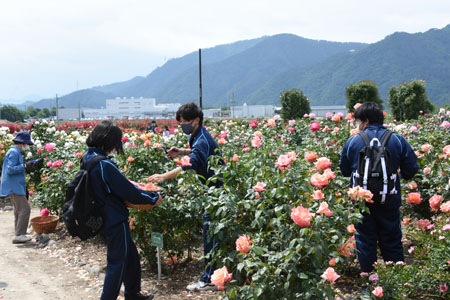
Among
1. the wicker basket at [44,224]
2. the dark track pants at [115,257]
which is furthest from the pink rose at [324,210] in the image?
the wicker basket at [44,224]

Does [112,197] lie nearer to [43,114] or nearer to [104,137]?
[104,137]

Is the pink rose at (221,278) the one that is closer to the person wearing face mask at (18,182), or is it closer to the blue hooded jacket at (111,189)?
the blue hooded jacket at (111,189)

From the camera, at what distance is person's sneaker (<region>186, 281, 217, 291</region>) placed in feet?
11.0

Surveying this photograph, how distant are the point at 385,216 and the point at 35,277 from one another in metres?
3.52

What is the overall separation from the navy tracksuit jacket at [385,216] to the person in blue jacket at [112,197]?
155 centimetres

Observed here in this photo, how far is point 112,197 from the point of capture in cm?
277

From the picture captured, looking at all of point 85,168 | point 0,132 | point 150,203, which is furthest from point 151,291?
point 0,132

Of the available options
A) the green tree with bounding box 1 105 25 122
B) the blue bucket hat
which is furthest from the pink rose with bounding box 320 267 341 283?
the green tree with bounding box 1 105 25 122

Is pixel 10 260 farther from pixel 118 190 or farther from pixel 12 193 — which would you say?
pixel 118 190

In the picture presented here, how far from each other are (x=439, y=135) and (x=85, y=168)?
4.18 metres

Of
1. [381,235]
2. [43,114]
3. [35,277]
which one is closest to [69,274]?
[35,277]

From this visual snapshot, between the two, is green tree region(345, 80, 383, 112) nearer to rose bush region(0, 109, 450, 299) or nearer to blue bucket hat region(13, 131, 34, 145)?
rose bush region(0, 109, 450, 299)

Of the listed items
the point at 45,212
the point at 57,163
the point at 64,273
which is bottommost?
the point at 64,273

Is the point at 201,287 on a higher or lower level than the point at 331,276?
lower
